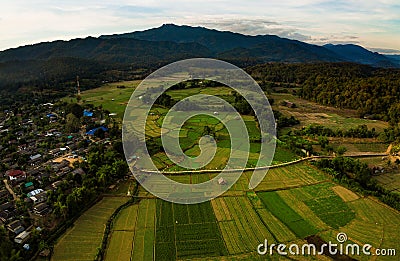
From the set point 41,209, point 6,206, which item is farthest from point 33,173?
point 41,209

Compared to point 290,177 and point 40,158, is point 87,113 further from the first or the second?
point 290,177

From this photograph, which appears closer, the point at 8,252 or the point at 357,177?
the point at 8,252

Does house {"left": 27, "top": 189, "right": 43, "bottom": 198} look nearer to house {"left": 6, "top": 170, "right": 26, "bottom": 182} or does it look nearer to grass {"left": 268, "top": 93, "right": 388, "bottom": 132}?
house {"left": 6, "top": 170, "right": 26, "bottom": 182}

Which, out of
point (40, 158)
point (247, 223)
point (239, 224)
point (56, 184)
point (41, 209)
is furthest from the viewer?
point (40, 158)

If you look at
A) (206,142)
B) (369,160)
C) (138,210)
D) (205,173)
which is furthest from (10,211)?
(369,160)

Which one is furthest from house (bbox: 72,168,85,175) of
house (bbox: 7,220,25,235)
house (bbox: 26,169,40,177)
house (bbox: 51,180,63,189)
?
house (bbox: 7,220,25,235)

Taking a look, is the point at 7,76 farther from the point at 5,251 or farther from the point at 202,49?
the point at 202,49

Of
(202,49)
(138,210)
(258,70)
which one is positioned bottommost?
(138,210)
